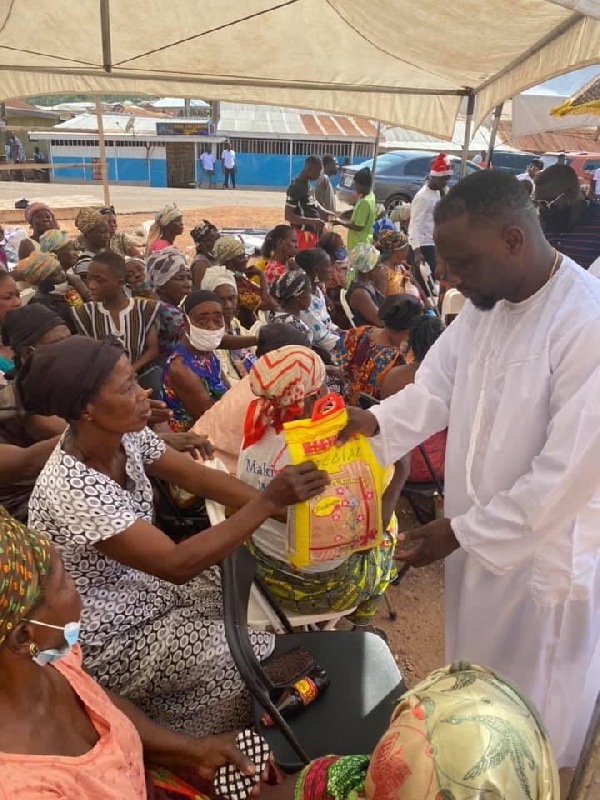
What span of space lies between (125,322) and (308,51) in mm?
2800

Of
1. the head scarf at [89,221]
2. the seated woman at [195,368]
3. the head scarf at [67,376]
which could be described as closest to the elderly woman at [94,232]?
the head scarf at [89,221]

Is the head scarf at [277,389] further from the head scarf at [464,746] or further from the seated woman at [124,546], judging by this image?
the head scarf at [464,746]

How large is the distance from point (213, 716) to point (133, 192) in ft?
81.9

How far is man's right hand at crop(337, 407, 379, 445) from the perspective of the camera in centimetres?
230

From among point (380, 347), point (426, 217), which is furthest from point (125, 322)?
point (426, 217)

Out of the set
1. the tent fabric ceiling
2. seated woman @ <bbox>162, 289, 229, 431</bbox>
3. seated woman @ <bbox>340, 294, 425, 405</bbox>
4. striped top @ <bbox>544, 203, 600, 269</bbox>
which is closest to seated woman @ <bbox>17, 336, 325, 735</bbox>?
seated woman @ <bbox>162, 289, 229, 431</bbox>

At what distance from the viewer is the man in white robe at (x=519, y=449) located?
6.63ft

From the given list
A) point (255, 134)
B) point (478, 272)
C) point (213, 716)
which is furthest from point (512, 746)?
point (255, 134)

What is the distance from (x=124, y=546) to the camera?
1811 mm

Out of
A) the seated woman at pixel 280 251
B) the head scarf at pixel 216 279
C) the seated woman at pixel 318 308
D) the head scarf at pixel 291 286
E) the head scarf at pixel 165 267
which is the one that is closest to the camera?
the head scarf at pixel 291 286

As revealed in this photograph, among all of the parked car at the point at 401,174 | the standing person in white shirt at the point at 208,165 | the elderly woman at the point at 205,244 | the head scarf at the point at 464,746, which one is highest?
the head scarf at the point at 464,746

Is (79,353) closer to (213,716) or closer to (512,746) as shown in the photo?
(213,716)

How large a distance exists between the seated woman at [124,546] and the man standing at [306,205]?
684 cm

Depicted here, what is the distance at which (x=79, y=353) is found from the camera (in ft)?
6.49
